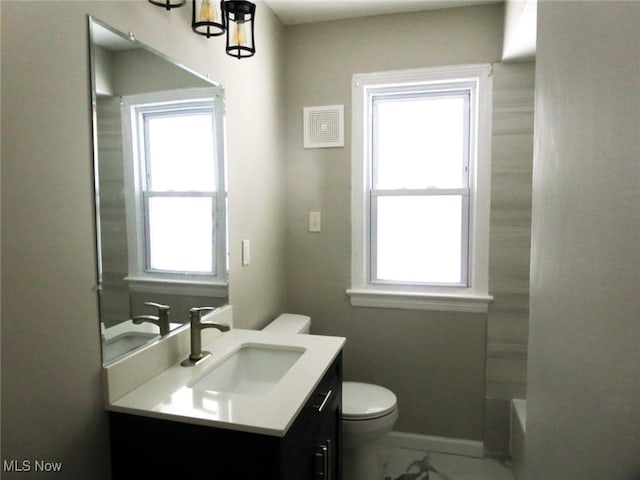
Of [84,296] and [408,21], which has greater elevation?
[408,21]

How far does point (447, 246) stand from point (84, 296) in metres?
1.97

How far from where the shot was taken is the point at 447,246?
8.18ft

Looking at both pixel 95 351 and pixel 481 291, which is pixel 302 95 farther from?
Answer: pixel 95 351

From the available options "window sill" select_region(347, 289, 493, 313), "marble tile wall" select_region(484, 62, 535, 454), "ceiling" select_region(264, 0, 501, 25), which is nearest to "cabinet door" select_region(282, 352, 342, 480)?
"window sill" select_region(347, 289, 493, 313)

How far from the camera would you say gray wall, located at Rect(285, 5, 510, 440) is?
7.62ft

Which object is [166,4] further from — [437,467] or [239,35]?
[437,467]

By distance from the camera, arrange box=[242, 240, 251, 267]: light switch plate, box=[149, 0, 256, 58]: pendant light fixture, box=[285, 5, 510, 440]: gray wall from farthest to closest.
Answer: box=[285, 5, 510, 440]: gray wall < box=[242, 240, 251, 267]: light switch plate < box=[149, 0, 256, 58]: pendant light fixture

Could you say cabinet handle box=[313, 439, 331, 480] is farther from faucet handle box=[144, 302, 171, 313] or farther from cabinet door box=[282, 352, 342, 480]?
faucet handle box=[144, 302, 171, 313]

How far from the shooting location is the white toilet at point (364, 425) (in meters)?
1.92

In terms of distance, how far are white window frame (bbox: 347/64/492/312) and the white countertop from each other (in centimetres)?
102

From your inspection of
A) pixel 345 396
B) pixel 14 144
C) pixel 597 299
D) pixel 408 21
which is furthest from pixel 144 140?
pixel 408 21

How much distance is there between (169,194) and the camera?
1534mm

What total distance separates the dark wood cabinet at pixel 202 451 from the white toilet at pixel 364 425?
0.64 m

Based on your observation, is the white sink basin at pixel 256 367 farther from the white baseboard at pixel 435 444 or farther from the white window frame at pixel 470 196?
the white baseboard at pixel 435 444
